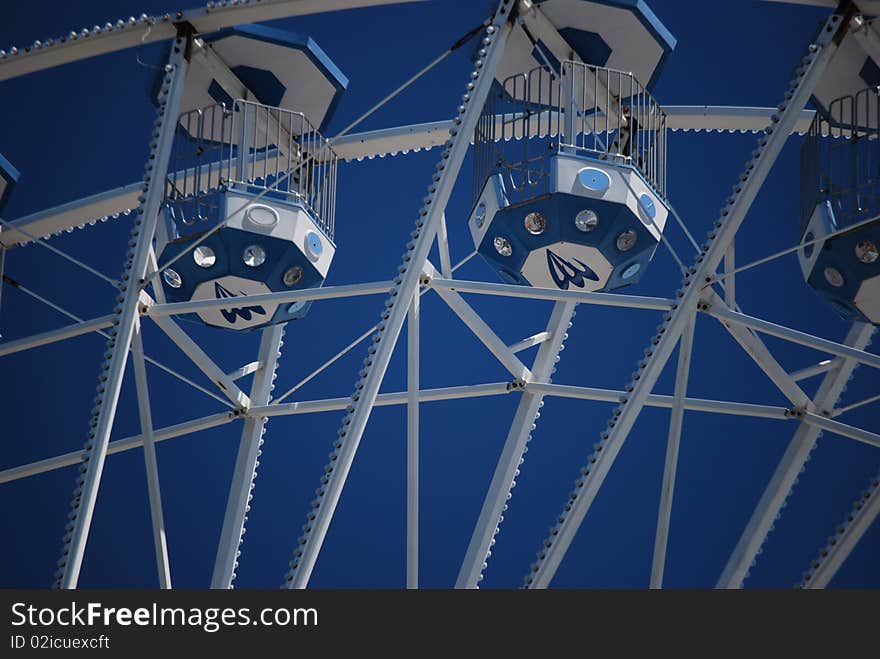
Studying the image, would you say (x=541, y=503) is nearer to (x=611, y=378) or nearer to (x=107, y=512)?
(x=611, y=378)

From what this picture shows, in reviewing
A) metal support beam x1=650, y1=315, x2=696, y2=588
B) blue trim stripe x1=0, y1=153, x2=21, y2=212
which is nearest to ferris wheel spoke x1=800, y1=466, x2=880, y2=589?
metal support beam x1=650, y1=315, x2=696, y2=588

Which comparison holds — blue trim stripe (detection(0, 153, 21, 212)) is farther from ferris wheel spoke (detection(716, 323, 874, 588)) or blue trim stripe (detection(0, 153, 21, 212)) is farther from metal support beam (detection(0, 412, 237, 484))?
ferris wheel spoke (detection(716, 323, 874, 588))

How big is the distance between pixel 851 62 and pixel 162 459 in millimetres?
23163

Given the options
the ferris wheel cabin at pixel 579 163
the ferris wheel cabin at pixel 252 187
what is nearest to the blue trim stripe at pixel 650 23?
the ferris wheel cabin at pixel 579 163

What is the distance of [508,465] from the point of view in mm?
25719

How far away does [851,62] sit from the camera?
22469mm

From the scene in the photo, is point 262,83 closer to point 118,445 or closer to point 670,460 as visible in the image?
point 118,445

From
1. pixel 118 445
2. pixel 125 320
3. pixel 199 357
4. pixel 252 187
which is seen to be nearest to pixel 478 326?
pixel 199 357

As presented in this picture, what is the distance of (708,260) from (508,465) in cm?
536

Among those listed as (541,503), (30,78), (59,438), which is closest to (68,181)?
(30,78)

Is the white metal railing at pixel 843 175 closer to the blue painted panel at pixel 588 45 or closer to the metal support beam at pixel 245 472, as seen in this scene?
the blue painted panel at pixel 588 45

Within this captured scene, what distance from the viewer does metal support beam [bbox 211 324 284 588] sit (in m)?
25.9

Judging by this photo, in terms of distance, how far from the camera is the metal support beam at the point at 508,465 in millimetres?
25203

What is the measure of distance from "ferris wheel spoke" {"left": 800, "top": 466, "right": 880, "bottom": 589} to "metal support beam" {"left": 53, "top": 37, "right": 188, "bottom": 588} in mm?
9982
